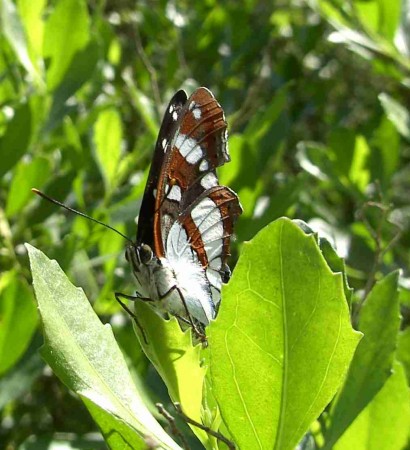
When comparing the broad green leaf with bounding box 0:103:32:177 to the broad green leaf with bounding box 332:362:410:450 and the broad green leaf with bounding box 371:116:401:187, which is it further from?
the broad green leaf with bounding box 332:362:410:450

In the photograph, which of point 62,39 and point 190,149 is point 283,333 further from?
point 62,39

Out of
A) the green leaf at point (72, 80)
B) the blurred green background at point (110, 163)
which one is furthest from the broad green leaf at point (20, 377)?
the green leaf at point (72, 80)

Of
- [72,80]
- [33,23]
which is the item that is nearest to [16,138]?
[72,80]

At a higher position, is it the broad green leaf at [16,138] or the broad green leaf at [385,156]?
the broad green leaf at [385,156]

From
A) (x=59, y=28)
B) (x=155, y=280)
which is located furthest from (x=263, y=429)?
(x=59, y=28)

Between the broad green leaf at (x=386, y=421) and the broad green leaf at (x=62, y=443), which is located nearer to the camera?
the broad green leaf at (x=386, y=421)

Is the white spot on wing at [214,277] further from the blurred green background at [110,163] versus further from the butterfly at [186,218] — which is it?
the blurred green background at [110,163]

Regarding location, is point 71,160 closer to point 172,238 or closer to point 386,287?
point 172,238
